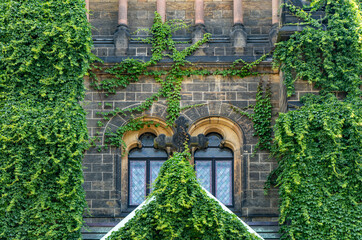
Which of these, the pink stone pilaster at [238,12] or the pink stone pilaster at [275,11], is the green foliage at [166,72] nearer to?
the pink stone pilaster at [238,12]

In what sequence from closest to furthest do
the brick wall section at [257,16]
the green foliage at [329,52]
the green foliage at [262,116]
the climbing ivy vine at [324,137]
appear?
the climbing ivy vine at [324,137] → the green foliage at [329,52] → the green foliage at [262,116] → the brick wall section at [257,16]

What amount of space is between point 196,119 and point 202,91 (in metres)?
0.70

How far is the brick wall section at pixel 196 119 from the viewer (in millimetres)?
20672

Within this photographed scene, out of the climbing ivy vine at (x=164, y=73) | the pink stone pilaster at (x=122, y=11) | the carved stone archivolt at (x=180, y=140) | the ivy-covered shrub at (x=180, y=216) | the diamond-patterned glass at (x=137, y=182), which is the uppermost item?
the pink stone pilaster at (x=122, y=11)

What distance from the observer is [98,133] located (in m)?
21.1

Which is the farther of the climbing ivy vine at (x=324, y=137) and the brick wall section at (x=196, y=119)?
the brick wall section at (x=196, y=119)

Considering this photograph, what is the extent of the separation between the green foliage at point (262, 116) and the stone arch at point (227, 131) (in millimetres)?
365

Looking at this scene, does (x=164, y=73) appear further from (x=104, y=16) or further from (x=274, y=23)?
(x=274, y=23)

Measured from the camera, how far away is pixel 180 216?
17.8 metres

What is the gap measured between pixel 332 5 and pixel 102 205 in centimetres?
676

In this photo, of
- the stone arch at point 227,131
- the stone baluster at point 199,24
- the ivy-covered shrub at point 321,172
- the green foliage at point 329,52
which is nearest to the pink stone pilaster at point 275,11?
the green foliage at point 329,52

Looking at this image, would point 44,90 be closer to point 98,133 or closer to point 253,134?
point 98,133

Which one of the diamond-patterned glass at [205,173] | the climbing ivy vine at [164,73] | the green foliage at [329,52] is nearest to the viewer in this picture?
the green foliage at [329,52]

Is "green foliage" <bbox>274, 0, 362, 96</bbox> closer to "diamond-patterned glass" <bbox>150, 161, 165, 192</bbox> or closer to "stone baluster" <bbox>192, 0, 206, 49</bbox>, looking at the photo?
"stone baluster" <bbox>192, 0, 206, 49</bbox>
